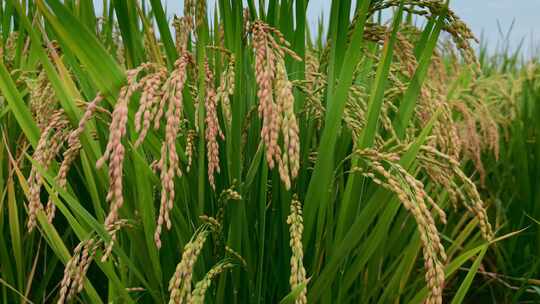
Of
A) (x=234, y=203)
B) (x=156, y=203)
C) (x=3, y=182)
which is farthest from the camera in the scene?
(x=3, y=182)

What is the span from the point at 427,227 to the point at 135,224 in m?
0.77

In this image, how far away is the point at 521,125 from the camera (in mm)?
3932

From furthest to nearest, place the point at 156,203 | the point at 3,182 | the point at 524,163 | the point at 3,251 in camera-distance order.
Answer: the point at 524,163 < the point at 3,182 < the point at 3,251 < the point at 156,203

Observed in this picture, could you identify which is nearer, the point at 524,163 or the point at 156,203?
the point at 156,203

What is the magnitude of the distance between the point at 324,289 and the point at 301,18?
2.51 ft

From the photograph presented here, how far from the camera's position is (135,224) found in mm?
1521

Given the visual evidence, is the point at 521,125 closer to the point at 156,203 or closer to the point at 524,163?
the point at 524,163

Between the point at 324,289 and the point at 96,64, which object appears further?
the point at 324,289

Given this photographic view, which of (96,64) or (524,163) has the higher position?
(96,64)

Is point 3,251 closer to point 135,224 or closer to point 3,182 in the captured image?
point 3,182

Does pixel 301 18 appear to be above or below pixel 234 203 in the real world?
above

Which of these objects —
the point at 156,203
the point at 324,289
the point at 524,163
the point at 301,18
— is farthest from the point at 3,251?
the point at 524,163

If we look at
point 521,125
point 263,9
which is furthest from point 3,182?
point 521,125

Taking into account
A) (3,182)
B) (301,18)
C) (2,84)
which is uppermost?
(301,18)
